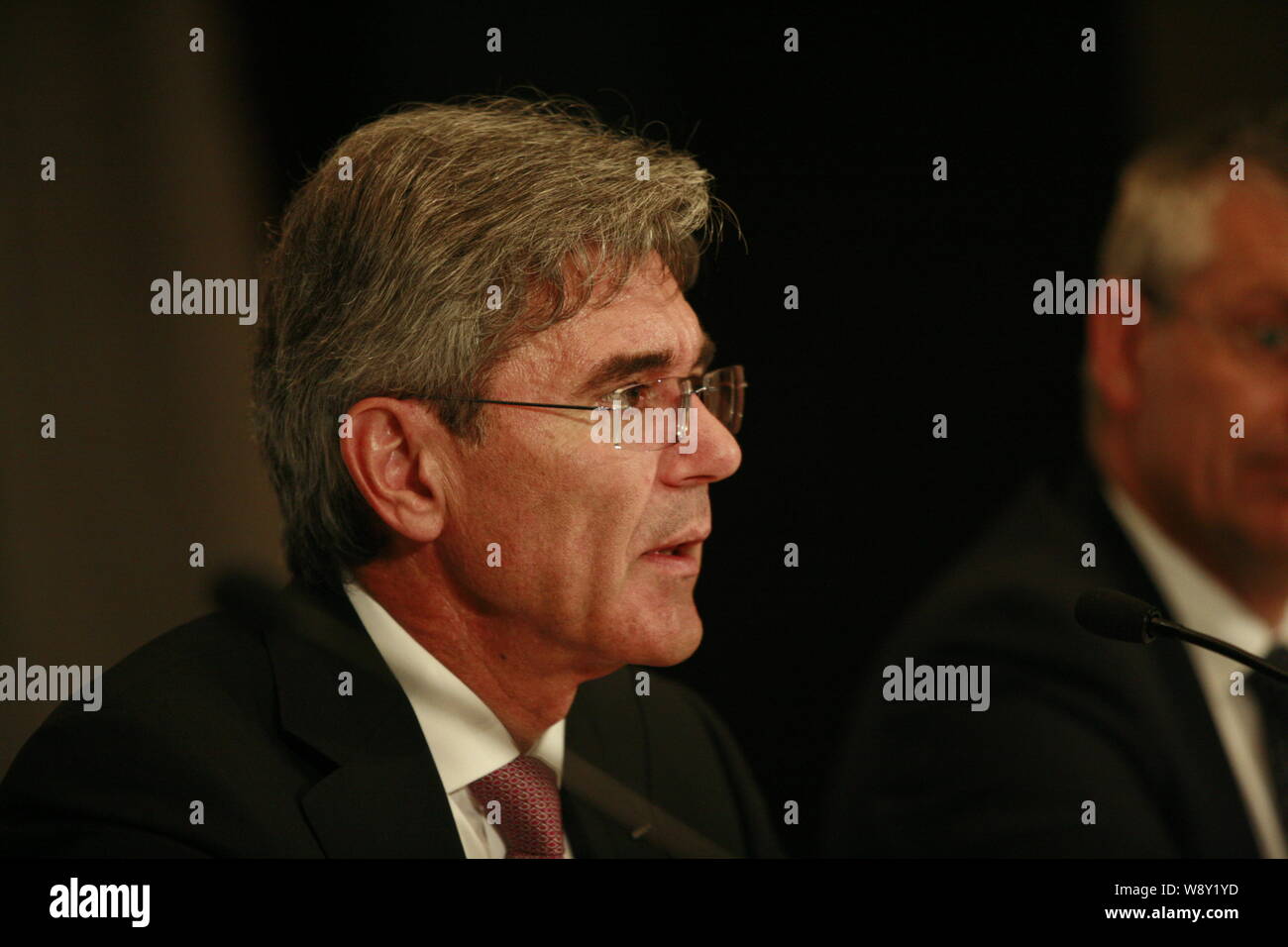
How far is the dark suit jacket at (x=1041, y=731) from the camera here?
2.20 meters

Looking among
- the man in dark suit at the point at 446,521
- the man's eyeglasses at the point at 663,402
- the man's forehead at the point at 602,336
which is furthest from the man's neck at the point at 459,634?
the man's forehead at the point at 602,336

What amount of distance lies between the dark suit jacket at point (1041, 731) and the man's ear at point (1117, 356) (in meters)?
0.14

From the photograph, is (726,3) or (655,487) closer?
(655,487)

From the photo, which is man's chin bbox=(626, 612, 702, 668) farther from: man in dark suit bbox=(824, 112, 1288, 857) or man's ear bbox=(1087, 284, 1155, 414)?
man's ear bbox=(1087, 284, 1155, 414)

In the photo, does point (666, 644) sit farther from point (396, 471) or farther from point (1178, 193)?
point (1178, 193)

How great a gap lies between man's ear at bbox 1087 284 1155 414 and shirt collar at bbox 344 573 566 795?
A: 3.77 feet

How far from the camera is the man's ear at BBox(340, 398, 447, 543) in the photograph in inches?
81.7

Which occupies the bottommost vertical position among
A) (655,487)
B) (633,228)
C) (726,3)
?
(655,487)

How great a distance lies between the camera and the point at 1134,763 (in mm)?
2193

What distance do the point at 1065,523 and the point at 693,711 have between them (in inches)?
27.7

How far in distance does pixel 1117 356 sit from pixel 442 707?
1.25 metres
